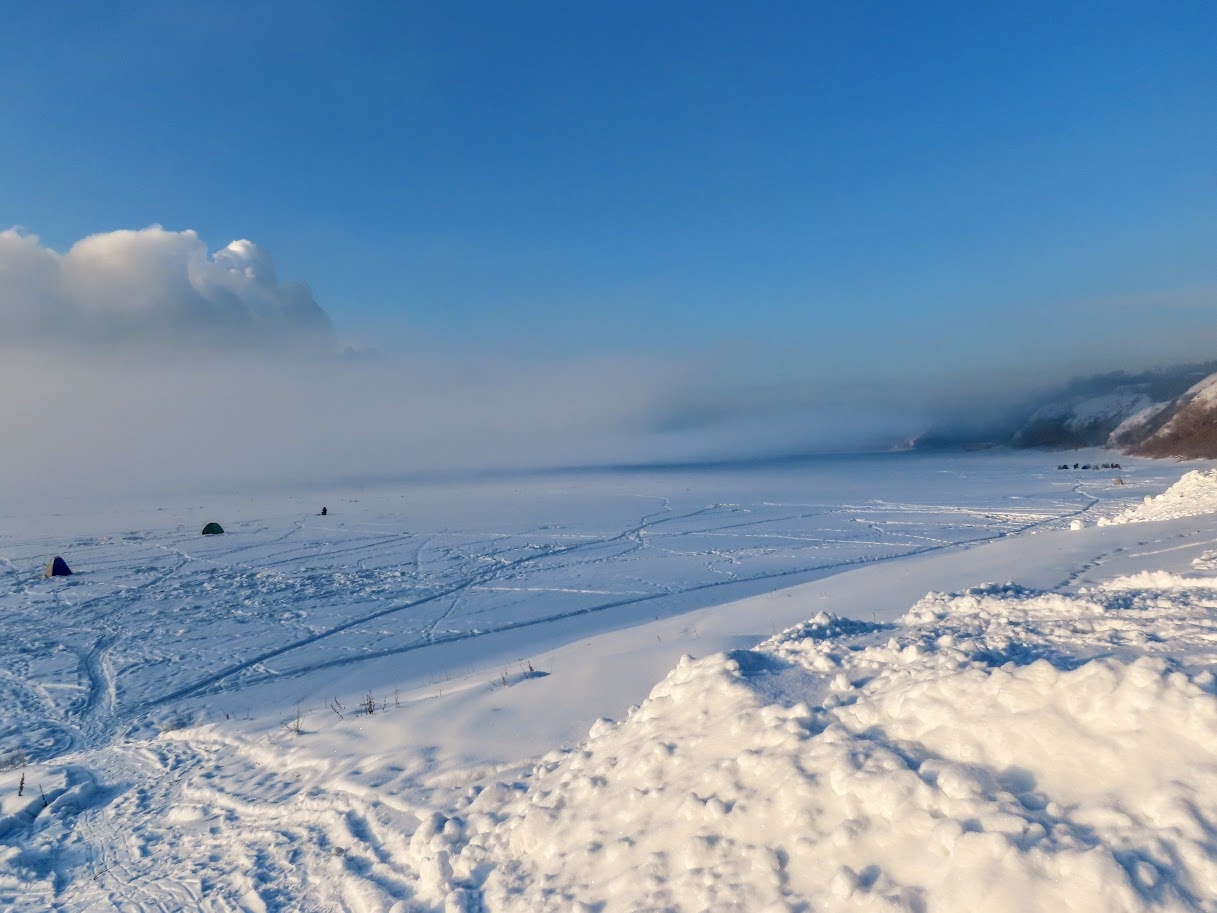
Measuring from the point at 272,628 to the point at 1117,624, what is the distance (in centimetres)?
1331

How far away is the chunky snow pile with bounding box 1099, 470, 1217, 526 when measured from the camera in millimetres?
16141

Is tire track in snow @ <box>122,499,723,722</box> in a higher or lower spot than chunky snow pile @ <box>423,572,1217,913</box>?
lower

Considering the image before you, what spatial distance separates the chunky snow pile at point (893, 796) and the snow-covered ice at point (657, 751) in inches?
0.5

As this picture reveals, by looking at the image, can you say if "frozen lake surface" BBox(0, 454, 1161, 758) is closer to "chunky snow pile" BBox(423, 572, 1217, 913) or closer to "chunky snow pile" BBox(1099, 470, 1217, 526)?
"chunky snow pile" BBox(1099, 470, 1217, 526)

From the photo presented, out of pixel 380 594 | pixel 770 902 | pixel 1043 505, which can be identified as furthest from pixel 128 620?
pixel 1043 505

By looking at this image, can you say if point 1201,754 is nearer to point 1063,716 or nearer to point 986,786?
point 1063,716

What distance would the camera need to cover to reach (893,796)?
2867 mm

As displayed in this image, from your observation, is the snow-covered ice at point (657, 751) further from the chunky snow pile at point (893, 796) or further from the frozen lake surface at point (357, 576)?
the frozen lake surface at point (357, 576)

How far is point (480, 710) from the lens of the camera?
6195 mm

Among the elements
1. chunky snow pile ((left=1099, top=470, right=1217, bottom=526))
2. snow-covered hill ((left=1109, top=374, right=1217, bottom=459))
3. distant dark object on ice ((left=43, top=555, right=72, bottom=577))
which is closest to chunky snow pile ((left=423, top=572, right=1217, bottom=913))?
chunky snow pile ((left=1099, top=470, right=1217, bottom=526))

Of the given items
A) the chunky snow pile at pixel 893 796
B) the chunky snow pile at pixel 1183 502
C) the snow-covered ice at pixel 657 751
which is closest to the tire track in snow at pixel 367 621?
the snow-covered ice at pixel 657 751

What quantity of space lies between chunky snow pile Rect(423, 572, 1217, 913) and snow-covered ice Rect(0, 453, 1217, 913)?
0.04 feet

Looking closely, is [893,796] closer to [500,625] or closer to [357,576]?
[500,625]

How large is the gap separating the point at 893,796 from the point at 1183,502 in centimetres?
2022
